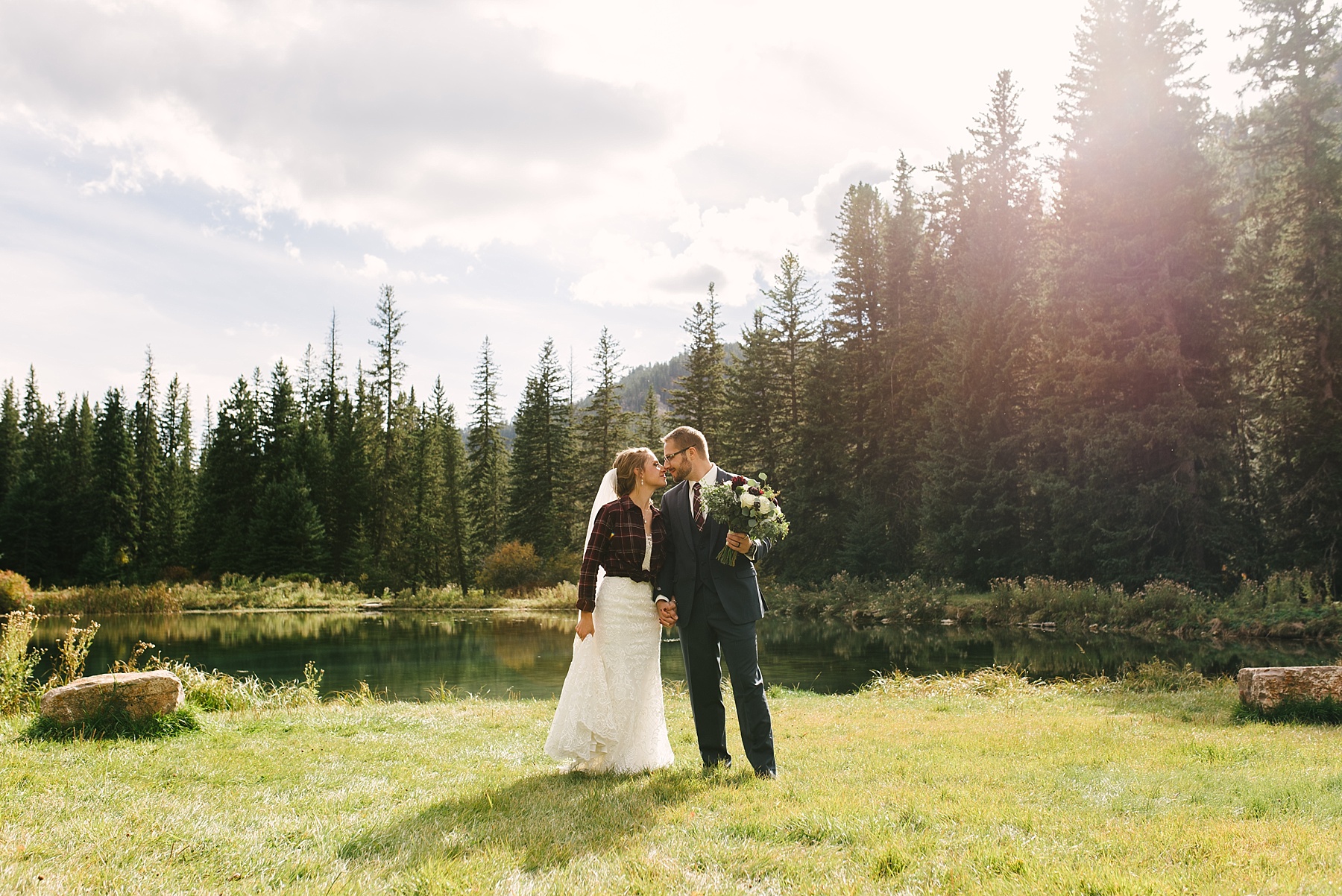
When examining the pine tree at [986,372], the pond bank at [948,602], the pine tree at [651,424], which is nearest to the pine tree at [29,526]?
the pond bank at [948,602]

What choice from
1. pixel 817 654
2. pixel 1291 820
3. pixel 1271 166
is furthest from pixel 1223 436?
pixel 1291 820

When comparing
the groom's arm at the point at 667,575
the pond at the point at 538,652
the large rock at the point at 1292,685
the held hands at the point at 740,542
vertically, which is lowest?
the pond at the point at 538,652

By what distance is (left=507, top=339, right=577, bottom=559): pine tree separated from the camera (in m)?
45.3

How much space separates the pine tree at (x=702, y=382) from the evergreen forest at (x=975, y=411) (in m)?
0.18

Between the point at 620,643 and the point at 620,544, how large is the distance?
65cm

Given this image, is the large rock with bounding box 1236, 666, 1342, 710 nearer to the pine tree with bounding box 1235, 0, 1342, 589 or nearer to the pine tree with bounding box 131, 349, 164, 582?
the pine tree with bounding box 1235, 0, 1342, 589

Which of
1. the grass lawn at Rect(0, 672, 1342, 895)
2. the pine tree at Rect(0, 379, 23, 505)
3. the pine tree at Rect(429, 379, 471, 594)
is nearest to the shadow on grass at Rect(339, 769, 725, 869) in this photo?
the grass lawn at Rect(0, 672, 1342, 895)

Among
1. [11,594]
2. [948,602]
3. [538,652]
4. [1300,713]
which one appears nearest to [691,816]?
[1300,713]

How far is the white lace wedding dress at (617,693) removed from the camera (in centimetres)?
524

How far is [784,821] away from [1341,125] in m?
29.1

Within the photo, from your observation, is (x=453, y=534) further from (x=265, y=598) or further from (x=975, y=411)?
(x=975, y=411)

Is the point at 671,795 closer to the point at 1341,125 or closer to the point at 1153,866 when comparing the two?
the point at 1153,866

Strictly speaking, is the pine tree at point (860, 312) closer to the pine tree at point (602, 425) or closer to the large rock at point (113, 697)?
the pine tree at point (602, 425)

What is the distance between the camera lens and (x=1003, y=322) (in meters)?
29.4
